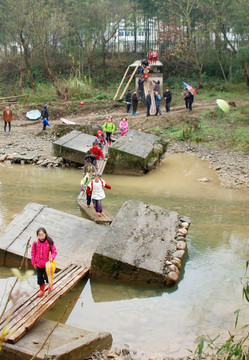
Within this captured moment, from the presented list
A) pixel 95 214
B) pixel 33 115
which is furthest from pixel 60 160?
pixel 33 115

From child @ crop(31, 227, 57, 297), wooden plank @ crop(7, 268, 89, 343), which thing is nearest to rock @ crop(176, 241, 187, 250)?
wooden plank @ crop(7, 268, 89, 343)

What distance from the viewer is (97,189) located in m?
10.3

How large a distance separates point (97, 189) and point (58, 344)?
5.04m

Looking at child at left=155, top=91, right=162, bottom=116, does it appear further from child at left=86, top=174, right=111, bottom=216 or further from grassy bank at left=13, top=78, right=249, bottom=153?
child at left=86, top=174, right=111, bottom=216

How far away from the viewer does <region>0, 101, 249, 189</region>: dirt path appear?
52.4 feet

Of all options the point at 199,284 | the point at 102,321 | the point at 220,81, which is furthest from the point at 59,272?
the point at 220,81

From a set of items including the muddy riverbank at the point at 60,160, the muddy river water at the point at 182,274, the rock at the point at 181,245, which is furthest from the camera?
the muddy riverbank at the point at 60,160

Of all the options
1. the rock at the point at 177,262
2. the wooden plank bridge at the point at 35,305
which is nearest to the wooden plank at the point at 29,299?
the wooden plank bridge at the point at 35,305

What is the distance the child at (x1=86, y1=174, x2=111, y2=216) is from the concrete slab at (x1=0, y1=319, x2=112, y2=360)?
4458mm

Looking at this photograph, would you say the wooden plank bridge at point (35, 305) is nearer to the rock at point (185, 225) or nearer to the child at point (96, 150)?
the rock at point (185, 225)

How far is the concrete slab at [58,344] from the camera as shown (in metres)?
5.37

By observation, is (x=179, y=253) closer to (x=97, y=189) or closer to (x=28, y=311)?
(x=97, y=189)

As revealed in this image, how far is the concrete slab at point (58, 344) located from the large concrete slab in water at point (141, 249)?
180 cm

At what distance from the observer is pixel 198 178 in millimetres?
15438
